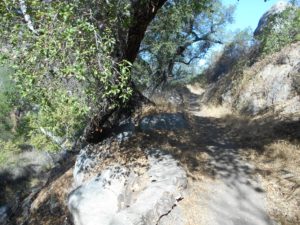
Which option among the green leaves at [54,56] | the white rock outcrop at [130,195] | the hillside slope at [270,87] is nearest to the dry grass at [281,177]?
the white rock outcrop at [130,195]

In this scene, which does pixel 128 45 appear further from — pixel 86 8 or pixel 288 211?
pixel 288 211

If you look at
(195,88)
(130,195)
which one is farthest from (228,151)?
(195,88)

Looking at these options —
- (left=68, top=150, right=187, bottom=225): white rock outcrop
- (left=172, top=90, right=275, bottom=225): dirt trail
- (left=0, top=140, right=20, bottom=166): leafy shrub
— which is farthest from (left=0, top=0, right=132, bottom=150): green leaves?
(left=0, top=140, right=20, bottom=166): leafy shrub

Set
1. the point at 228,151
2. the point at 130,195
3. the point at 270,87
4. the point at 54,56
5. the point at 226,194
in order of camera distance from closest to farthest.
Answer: the point at 54,56, the point at 226,194, the point at 130,195, the point at 228,151, the point at 270,87

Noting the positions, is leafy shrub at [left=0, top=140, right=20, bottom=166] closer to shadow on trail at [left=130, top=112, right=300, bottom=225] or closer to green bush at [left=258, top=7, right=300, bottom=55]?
shadow on trail at [left=130, top=112, right=300, bottom=225]

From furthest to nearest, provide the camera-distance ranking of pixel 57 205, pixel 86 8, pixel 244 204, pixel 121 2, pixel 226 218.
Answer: pixel 57 205 → pixel 121 2 → pixel 86 8 → pixel 244 204 → pixel 226 218

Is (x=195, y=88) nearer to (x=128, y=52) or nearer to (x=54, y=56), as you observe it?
(x=128, y=52)

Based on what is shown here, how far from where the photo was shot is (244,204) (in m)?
8.24

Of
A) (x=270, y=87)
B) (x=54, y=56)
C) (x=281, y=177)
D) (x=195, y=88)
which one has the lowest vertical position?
(x=281, y=177)

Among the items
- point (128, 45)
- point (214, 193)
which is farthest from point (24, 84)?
point (214, 193)

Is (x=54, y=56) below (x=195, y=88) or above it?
above

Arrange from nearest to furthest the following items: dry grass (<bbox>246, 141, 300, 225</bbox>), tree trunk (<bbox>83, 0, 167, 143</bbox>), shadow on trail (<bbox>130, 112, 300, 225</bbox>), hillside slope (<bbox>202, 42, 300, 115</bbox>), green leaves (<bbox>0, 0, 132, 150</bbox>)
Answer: green leaves (<bbox>0, 0, 132, 150</bbox>) < dry grass (<bbox>246, 141, 300, 225</bbox>) < shadow on trail (<bbox>130, 112, 300, 225</bbox>) < tree trunk (<bbox>83, 0, 167, 143</bbox>) < hillside slope (<bbox>202, 42, 300, 115</bbox>)

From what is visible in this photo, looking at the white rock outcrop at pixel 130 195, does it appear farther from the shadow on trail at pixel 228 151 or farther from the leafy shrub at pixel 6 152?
the leafy shrub at pixel 6 152

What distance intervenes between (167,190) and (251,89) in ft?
32.4
